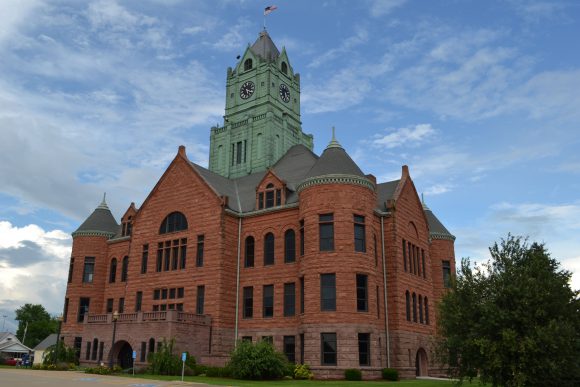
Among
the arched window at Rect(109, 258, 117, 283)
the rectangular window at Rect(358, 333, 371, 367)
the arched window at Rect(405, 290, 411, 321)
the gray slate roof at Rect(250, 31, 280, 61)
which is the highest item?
the gray slate roof at Rect(250, 31, 280, 61)

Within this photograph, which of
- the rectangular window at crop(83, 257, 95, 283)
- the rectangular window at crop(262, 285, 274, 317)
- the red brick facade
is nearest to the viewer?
the red brick facade

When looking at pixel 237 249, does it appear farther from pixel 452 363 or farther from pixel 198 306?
pixel 452 363

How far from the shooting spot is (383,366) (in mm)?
37469

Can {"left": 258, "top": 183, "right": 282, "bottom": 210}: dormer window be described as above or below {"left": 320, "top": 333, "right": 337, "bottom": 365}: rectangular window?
above

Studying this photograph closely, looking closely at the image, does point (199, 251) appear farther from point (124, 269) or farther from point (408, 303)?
point (408, 303)

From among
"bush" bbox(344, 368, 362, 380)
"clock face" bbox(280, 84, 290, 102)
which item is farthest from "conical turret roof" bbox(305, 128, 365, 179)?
"clock face" bbox(280, 84, 290, 102)

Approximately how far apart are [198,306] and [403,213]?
723 inches

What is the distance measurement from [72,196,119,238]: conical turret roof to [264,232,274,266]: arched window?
20.6 meters

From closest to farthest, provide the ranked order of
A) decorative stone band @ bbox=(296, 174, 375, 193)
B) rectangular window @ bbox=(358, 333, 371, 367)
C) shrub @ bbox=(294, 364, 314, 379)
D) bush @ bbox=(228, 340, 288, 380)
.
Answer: bush @ bbox=(228, 340, 288, 380), shrub @ bbox=(294, 364, 314, 379), rectangular window @ bbox=(358, 333, 371, 367), decorative stone band @ bbox=(296, 174, 375, 193)

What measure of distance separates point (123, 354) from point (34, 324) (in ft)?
359

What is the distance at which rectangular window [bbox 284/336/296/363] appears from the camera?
127ft

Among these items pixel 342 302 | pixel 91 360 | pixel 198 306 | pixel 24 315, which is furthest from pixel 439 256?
pixel 24 315

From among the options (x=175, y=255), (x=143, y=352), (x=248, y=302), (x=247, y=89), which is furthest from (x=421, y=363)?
(x=247, y=89)

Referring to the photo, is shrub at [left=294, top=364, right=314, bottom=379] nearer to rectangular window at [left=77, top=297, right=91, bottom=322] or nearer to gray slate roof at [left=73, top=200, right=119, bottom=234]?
rectangular window at [left=77, top=297, right=91, bottom=322]
